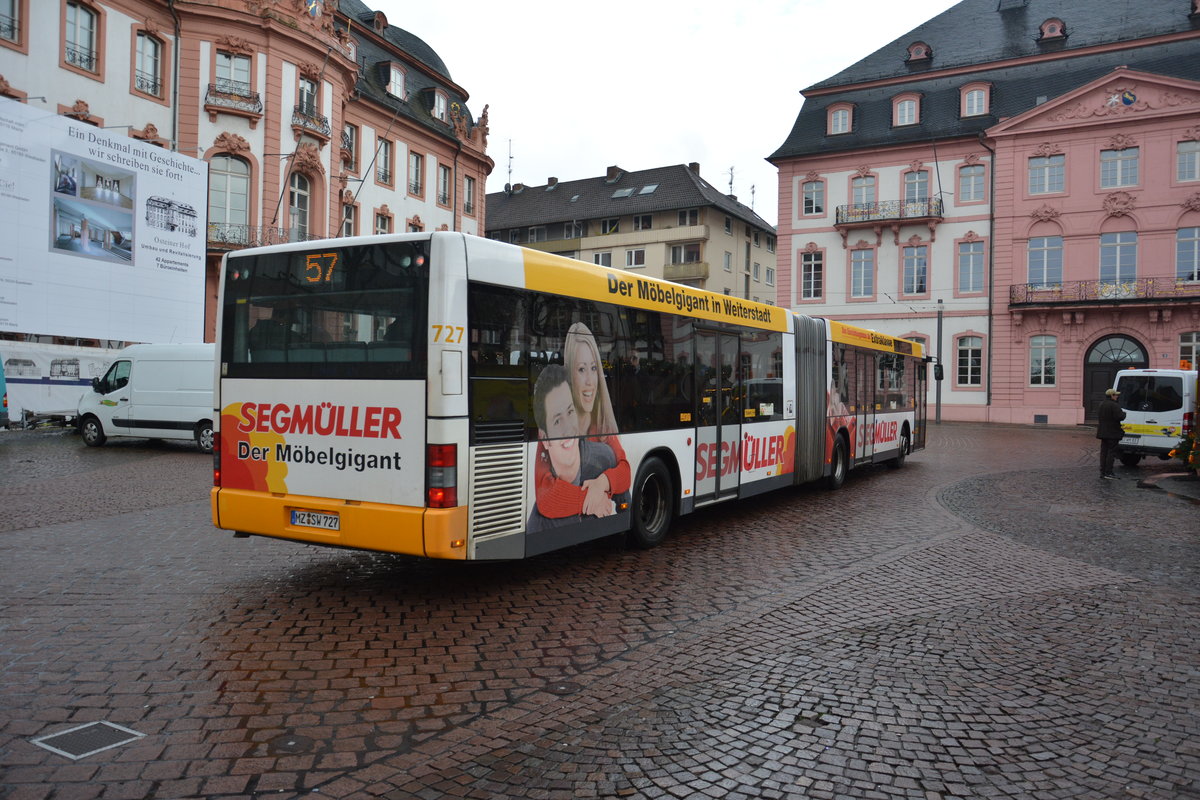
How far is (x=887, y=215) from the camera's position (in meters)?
42.4

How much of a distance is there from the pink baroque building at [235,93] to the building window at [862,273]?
73.0ft

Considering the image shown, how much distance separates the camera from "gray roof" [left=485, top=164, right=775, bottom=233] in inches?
2391

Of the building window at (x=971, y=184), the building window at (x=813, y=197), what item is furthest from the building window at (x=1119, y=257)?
the building window at (x=813, y=197)

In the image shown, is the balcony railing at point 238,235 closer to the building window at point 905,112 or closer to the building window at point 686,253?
the building window at point 905,112

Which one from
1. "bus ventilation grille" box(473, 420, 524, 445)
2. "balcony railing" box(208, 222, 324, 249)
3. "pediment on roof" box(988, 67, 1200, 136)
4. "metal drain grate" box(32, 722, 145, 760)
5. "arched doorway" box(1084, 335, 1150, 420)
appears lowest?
"metal drain grate" box(32, 722, 145, 760)

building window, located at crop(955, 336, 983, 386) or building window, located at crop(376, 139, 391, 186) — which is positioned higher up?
building window, located at crop(376, 139, 391, 186)

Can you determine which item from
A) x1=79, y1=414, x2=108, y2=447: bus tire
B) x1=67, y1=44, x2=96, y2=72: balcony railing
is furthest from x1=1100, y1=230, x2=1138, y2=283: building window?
x1=67, y1=44, x2=96, y2=72: balcony railing

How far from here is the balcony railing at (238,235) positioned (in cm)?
3005

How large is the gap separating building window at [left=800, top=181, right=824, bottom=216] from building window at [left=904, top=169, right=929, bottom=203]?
4031 millimetres

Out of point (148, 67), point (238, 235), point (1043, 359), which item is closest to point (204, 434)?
point (238, 235)

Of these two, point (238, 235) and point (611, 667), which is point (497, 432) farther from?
point (238, 235)

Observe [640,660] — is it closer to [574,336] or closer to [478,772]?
[478,772]

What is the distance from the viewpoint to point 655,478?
30.1 ft

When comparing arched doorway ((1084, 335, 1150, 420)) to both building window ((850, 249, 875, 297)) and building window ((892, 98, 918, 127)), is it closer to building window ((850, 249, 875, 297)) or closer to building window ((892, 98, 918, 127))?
building window ((850, 249, 875, 297))
